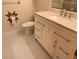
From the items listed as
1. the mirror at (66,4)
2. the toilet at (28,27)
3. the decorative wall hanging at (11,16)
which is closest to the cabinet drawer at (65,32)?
the mirror at (66,4)

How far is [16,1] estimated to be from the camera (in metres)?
3.99

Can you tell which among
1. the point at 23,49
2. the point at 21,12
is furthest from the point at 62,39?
the point at 21,12

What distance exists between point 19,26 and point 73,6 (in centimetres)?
249

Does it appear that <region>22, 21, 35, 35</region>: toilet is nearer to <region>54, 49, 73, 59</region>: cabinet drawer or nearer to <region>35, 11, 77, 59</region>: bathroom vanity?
<region>35, 11, 77, 59</region>: bathroom vanity

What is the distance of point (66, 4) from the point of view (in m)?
2.63

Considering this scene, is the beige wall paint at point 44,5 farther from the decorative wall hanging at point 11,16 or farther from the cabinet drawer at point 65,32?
the cabinet drawer at point 65,32

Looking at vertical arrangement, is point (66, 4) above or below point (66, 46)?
above

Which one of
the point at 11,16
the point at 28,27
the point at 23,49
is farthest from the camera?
the point at 11,16

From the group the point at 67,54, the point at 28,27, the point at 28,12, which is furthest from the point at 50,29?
the point at 28,12

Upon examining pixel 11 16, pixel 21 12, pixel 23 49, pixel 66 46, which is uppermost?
pixel 21 12

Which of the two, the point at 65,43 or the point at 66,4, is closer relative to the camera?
the point at 65,43

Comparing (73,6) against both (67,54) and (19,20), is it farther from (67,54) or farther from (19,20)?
(19,20)

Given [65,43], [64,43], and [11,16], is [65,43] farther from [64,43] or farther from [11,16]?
[11,16]

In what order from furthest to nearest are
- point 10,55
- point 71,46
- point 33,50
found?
point 33,50
point 10,55
point 71,46
